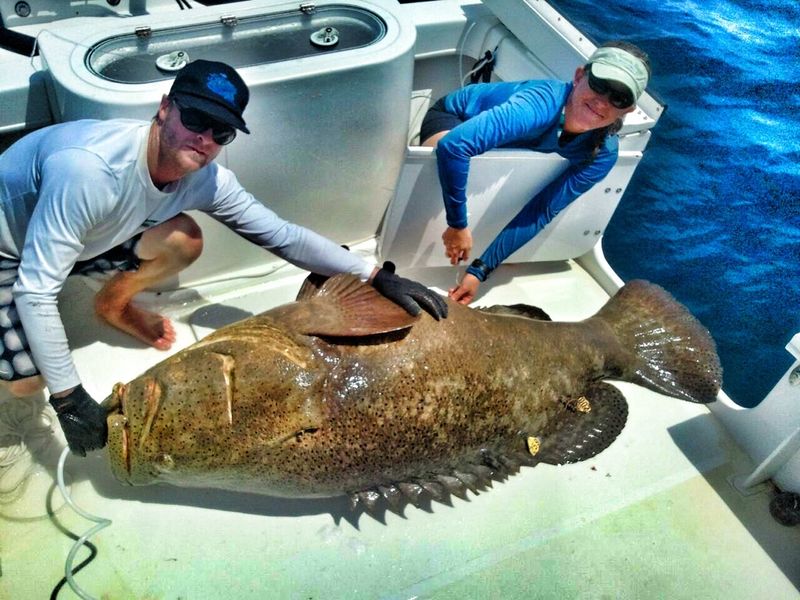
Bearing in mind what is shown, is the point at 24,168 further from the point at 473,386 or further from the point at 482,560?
the point at 482,560

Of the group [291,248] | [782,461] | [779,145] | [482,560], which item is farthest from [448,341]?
[779,145]

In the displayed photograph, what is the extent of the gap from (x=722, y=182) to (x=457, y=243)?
4.08 metres

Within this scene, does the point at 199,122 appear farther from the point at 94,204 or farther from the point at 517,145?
the point at 517,145

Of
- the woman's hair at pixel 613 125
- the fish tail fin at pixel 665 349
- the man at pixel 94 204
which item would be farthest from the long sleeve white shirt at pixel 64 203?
the fish tail fin at pixel 665 349

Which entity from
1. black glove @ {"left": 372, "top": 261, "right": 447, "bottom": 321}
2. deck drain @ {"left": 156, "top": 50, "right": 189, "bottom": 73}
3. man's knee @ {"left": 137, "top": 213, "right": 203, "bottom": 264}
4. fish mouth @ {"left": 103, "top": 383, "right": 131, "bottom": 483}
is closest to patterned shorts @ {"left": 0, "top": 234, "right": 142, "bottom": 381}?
fish mouth @ {"left": 103, "top": 383, "right": 131, "bottom": 483}

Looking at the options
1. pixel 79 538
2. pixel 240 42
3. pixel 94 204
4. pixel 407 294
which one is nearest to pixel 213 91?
pixel 94 204

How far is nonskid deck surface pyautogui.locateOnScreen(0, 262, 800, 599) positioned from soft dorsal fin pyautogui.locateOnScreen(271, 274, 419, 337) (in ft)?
2.87

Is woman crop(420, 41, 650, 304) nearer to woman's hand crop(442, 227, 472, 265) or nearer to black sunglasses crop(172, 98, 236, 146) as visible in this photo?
woman's hand crop(442, 227, 472, 265)

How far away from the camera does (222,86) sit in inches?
91.6

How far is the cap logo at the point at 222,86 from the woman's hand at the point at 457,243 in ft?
4.94

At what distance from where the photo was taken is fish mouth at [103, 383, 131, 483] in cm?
249

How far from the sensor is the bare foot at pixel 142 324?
338 centimetres

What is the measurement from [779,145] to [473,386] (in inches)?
239

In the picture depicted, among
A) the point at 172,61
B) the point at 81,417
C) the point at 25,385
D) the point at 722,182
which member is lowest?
the point at 722,182
